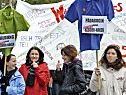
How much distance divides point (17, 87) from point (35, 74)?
51cm

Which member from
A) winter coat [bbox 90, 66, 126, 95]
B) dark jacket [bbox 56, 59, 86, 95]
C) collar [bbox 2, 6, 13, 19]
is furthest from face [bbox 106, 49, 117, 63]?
collar [bbox 2, 6, 13, 19]

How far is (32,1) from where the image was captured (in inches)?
1222

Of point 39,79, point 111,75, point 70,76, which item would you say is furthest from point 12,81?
point 111,75

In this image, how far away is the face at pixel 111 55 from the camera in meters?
7.67

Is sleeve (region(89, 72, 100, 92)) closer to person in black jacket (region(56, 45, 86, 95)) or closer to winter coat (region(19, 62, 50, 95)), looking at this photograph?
person in black jacket (region(56, 45, 86, 95))

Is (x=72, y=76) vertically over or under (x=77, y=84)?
over

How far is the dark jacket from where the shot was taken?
25.9 ft

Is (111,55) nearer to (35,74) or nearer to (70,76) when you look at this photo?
(70,76)

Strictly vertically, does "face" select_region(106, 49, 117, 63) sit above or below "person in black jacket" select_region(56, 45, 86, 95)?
above

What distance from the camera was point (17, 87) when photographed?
8406 millimetres

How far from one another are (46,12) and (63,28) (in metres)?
0.59

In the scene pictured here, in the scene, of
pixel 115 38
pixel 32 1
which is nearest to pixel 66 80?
pixel 115 38

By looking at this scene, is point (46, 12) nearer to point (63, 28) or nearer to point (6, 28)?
point (63, 28)

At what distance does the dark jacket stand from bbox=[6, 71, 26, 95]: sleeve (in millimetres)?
726
